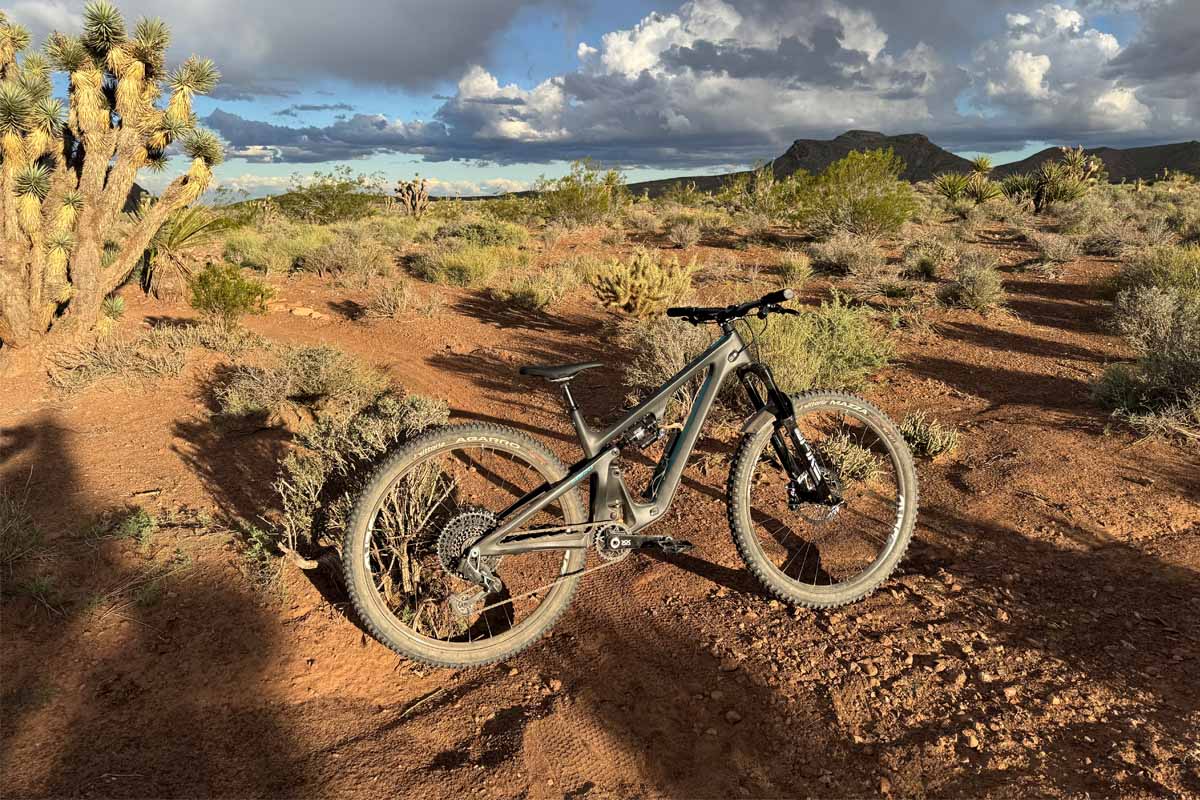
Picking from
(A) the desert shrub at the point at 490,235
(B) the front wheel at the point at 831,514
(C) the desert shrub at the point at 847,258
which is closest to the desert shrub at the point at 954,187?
(C) the desert shrub at the point at 847,258

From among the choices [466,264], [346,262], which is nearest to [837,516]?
[466,264]

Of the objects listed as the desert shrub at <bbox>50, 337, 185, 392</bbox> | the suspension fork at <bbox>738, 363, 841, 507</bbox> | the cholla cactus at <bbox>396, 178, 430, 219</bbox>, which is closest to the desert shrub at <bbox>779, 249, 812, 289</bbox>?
the suspension fork at <bbox>738, 363, 841, 507</bbox>

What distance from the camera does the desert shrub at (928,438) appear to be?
4938 mm

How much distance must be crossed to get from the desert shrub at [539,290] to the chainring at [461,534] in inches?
321

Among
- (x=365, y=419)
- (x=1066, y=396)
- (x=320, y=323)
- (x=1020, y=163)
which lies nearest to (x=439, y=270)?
(x=320, y=323)

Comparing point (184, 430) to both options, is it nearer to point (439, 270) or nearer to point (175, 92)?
point (175, 92)

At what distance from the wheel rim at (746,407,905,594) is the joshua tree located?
8.57m

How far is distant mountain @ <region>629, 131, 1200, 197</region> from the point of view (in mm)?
71750

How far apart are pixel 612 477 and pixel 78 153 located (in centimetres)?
912

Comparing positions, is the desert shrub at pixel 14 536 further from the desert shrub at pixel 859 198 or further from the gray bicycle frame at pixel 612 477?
the desert shrub at pixel 859 198

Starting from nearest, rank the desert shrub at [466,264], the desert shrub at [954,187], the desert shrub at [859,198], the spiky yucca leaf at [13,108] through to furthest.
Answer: the spiky yucca leaf at [13,108], the desert shrub at [466,264], the desert shrub at [859,198], the desert shrub at [954,187]

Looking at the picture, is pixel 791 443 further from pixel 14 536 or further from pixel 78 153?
pixel 78 153

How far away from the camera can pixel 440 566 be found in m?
3.12

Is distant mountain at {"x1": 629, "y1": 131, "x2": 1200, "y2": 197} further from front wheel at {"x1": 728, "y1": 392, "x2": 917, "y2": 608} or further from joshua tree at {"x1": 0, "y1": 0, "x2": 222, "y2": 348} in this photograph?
front wheel at {"x1": 728, "y1": 392, "x2": 917, "y2": 608}
